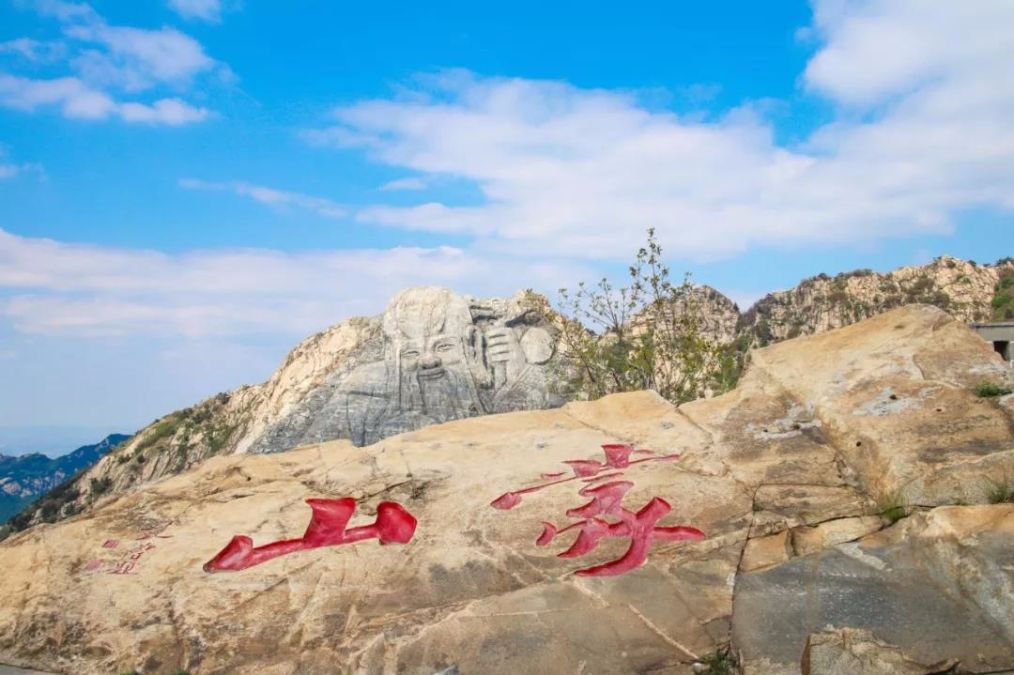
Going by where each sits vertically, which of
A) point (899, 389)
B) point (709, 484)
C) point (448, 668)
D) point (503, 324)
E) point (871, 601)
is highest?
point (503, 324)

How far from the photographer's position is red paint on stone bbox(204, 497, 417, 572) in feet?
21.1

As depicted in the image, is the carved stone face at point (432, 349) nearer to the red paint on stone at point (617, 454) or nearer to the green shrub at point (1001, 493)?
the red paint on stone at point (617, 454)

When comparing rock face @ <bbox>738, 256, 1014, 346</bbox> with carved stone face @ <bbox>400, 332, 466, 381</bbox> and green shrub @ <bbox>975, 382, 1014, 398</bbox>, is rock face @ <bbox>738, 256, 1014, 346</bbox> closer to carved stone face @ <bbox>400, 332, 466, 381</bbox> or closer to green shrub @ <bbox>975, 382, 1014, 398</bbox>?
carved stone face @ <bbox>400, 332, 466, 381</bbox>

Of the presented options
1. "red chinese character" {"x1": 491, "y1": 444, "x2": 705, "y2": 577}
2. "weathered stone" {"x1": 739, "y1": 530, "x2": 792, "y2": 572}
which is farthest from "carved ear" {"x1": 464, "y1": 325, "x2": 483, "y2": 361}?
"weathered stone" {"x1": 739, "y1": 530, "x2": 792, "y2": 572}

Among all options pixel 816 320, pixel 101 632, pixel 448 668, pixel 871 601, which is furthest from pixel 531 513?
pixel 816 320

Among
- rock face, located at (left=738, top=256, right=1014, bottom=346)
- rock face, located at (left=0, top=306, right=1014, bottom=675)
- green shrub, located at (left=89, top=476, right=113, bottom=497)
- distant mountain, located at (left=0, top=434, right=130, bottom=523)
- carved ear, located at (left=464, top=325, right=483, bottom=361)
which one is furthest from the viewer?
distant mountain, located at (left=0, top=434, right=130, bottom=523)

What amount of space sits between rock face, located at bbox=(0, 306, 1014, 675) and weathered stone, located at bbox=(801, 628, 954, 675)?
1 cm

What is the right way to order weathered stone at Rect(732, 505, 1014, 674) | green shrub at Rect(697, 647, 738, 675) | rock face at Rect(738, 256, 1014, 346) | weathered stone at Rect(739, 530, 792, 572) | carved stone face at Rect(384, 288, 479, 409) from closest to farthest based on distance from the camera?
weathered stone at Rect(732, 505, 1014, 674) < green shrub at Rect(697, 647, 738, 675) < weathered stone at Rect(739, 530, 792, 572) < carved stone face at Rect(384, 288, 479, 409) < rock face at Rect(738, 256, 1014, 346)

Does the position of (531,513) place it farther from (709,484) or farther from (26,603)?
(26,603)

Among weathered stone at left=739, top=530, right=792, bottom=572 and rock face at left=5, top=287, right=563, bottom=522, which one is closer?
weathered stone at left=739, top=530, right=792, bottom=572

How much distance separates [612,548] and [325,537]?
243 centimetres

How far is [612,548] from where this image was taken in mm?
5852

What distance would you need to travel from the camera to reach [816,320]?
4366 centimetres

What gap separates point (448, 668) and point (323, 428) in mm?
22046
